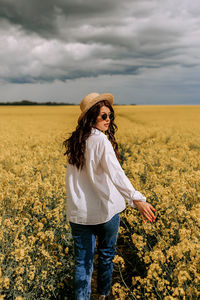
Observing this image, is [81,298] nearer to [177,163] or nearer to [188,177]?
[188,177]

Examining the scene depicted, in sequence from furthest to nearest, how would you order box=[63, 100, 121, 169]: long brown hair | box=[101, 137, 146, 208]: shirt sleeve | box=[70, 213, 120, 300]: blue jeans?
box=[70, 213, 120, 300]: blue jeans, box=[63, 100, 121, 169]: long brown hair, box=[101, 137, 146, 208]: shirt sleeve

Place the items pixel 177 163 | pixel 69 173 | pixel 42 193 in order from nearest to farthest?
pixel 69 173, pixel 42 193, pixel 177 163

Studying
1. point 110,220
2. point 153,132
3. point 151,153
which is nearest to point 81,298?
point 110,220

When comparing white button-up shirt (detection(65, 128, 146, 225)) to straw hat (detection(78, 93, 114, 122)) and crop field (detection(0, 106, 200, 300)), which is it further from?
crop field (detection(0, 106, 200, 300))

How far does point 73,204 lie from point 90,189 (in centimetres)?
21

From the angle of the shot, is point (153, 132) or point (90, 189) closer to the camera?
point (90, 189)

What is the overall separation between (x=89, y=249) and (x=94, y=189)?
0.62m

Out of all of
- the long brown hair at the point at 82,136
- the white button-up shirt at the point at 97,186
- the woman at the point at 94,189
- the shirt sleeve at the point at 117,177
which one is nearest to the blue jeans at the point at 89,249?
the woman at the point at 94,189

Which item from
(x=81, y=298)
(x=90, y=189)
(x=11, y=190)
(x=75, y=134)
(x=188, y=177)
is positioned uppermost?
Result: (x=75, y=134)

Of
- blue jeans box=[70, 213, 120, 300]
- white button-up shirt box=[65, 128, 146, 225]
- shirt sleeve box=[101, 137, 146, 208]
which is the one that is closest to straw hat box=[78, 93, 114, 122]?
white button-up shirt box=[65, 128, 146, 225]

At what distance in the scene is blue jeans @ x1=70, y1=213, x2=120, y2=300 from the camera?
2.34 meters

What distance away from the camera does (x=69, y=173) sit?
7.79ft

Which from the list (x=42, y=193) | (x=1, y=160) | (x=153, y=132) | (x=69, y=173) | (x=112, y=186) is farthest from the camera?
(x=153, y=132)

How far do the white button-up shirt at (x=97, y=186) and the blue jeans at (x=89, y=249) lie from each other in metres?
0.12
